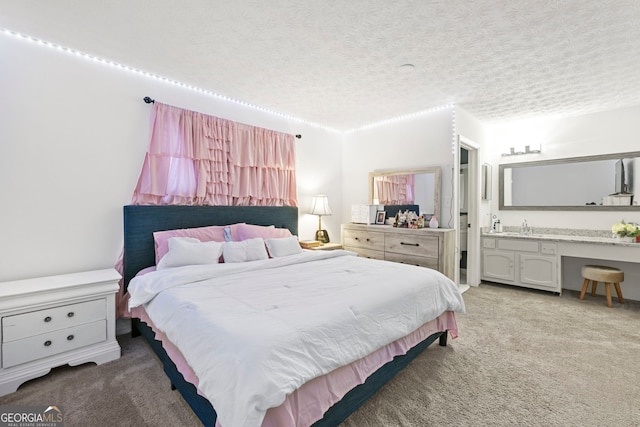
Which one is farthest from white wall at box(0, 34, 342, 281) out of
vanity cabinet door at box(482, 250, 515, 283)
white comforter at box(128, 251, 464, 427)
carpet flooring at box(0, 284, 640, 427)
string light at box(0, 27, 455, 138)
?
vanity cabinet door at box(482, 250, 515, 283)

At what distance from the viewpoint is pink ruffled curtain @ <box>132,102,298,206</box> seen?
2.93 meters

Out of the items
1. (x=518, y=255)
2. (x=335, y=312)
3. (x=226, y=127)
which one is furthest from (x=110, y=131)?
(x=518, y=255)

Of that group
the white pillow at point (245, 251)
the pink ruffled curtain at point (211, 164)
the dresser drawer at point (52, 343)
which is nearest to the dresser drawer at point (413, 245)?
the pink ruffled curtain at point (211, 164)

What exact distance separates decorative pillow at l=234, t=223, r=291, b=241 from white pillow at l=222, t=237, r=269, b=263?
0.73 ft

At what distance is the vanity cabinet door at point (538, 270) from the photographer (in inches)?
151

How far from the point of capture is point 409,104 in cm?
371

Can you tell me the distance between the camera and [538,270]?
3.94 m

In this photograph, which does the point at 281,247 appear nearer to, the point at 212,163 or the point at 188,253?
the point at 188,253

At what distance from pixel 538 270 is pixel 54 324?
5198 mm

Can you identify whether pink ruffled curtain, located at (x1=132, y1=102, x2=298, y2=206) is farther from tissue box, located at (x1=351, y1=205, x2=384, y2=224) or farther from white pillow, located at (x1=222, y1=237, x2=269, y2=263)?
tissue box, located at (x1=351, y1=205, x2=384, y2=224)

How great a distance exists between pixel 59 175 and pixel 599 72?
16.4 ft

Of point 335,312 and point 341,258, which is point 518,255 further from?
point 335,312

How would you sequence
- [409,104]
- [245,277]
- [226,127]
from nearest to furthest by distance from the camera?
1. [245,277]
2. [226,127]
3. [409,104]

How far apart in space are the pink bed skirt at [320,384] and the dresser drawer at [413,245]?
1.68 meters
